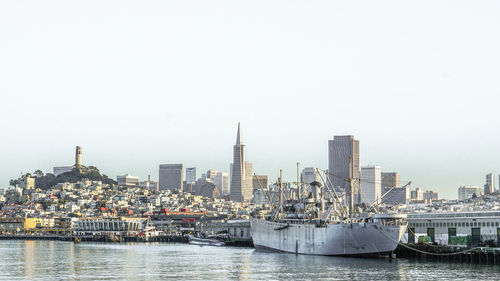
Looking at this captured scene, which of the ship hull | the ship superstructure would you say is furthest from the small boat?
the ship hull

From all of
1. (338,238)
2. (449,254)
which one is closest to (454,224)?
(449,254)

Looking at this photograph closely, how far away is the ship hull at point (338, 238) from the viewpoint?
346ft

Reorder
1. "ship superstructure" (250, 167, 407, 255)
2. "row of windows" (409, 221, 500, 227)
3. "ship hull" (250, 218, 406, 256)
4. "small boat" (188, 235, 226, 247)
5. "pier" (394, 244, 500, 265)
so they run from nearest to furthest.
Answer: "pier" (394, 244, 500, 265) < "ship hull" (250, 218, 406, 256) < "ship superstructure" (250, 167, 407, 255) < "row of windows" (409, 221, 500, 227) < "small boat" (188, 235, 226, 247)

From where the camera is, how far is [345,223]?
108875 millimetres

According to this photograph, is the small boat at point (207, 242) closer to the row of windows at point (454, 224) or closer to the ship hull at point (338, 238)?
the ship hull at point (338, 238)

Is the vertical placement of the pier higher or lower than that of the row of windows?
lower

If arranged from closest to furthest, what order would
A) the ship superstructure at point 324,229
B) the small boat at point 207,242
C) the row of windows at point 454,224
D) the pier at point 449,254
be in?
the pier at point 449,254
the ship superstructure at point 324,229
the row of windows at point 454,224
the small boat at point 207,242

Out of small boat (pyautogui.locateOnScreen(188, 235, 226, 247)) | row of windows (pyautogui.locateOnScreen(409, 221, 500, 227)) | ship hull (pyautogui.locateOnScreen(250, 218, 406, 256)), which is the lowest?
small boat (pyautogui.locateOnScreen(188, 235, 226, 247))

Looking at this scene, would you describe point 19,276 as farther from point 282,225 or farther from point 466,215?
point 466,215

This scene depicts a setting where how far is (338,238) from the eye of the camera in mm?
109750

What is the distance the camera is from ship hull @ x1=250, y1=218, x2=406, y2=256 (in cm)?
10531

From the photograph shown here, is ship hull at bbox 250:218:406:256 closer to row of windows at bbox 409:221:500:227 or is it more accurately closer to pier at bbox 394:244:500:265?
pier at bbox 394:244:500:265

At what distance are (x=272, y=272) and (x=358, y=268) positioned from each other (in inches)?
431

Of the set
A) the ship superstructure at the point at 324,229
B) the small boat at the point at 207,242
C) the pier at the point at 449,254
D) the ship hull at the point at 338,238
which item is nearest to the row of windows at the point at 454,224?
the pier at the point at 449,254
